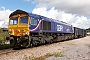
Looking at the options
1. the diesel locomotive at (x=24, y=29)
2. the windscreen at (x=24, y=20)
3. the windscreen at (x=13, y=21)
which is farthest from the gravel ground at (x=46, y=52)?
the windscreen at (x=13, y=21)

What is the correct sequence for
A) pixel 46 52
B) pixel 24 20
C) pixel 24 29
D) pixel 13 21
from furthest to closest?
pixel 13 21 < pixel 24 20 < pixel 24 29 < pixel 46 52

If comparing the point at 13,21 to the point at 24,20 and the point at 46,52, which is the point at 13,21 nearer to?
the point at 24,20

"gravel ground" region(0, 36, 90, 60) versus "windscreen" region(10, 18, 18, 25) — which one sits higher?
"windscreen" region(10, 18, 18, 25)

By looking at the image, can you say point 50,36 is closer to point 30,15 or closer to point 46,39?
point 46,39

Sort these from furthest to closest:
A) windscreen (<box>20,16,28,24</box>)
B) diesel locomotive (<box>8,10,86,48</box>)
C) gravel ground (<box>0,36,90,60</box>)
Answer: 1. windscreen (<box>20,16,28,24</box>)
2. diesel locomotive (<box>8,10,86,48</box>)
3. gravel ground (<box>0,36,90,60</box>)

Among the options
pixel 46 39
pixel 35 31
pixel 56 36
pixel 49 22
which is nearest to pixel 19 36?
pixel 35 31

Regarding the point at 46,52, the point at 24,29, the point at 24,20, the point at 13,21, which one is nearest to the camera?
the point at 46,52

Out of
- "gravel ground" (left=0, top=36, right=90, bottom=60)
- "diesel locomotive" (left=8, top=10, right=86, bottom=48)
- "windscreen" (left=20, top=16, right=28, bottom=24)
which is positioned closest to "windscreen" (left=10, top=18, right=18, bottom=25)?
"diesel locomotive" (left=8, top=10, right=86, bottom=48)

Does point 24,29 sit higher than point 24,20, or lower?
lower

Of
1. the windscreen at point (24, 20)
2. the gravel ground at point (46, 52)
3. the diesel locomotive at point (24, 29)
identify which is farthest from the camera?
the windscreen at point (24, 20)

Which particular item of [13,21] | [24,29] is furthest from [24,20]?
[13,21]

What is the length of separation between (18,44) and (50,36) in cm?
633

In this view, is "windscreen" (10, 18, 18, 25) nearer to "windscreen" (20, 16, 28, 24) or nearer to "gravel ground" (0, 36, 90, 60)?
"windscreen" (20, 16, 28, 24)

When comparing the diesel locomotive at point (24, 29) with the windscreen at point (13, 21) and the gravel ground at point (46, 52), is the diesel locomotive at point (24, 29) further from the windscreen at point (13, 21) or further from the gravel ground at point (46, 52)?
the gravel ground at point (46, 52)
